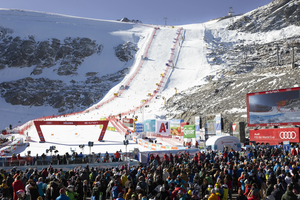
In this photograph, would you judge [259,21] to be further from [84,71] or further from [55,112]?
[55,112]

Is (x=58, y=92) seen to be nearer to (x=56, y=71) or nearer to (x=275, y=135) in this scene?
(x=56, y=71)

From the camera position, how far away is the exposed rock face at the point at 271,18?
275ft

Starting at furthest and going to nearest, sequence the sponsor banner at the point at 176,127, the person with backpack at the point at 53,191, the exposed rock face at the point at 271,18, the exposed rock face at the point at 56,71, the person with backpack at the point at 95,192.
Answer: the exposed rock face at the point at 271,18 → the exposed rock face at the point at 56,71 → the sponsor banner at the point at 176,127 → the person with backpack at the point at 95,192 → the person with backpack at the point at 53,191

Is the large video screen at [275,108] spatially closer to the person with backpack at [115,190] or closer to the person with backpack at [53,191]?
the person with backpack at [115,190]

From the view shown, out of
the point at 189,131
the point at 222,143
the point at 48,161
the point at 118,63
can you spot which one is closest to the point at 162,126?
the point at 189,131

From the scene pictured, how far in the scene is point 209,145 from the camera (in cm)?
2703

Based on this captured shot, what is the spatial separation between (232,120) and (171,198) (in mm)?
33721

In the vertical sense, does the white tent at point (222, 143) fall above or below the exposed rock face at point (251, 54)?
below

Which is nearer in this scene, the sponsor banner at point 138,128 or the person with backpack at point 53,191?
the person with backpack at point 53,191

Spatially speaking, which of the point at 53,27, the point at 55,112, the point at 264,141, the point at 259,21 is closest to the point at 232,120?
the point at 264,141

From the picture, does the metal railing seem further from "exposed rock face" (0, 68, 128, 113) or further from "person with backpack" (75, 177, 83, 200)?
"exposed rock face" (0, 68, 128, 113)

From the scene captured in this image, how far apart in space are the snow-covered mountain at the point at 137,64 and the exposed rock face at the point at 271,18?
0.44m

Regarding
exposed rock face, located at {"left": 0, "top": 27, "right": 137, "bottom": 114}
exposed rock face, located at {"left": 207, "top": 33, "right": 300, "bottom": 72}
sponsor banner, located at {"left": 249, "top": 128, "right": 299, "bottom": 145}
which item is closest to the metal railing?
sponsor banner, located at {"left": 249, "top": 128, "right": 299, "bottom": 145}

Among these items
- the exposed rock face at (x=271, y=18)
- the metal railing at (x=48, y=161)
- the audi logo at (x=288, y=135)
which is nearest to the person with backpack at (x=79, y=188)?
the metal railing at (x=48, y=161)
